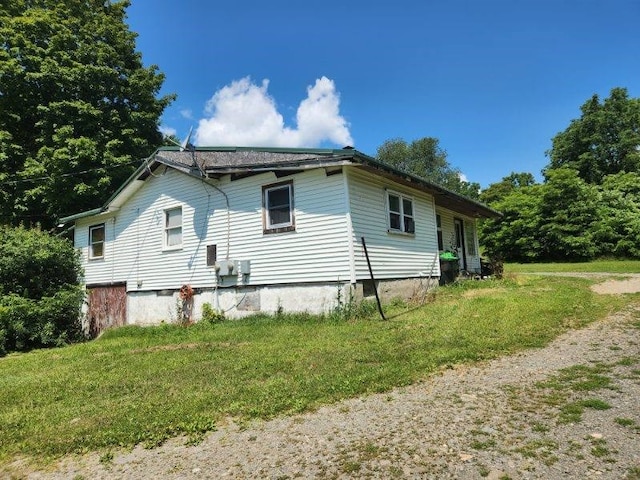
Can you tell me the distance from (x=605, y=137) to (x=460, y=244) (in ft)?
104

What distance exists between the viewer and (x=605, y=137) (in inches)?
1577

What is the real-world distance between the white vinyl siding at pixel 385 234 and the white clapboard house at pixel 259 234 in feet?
0.10

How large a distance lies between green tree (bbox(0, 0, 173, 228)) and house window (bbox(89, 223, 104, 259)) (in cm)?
428

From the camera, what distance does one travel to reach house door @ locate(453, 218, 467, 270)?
719 inches

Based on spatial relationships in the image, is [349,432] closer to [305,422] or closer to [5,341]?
[305,422]

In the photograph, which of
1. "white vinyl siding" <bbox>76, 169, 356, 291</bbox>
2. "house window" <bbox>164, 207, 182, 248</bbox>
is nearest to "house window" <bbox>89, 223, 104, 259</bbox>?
"white vinyl siding" <bbox>76, 169, 356, 291</bbox>

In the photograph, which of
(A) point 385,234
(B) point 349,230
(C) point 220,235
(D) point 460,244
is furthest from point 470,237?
(C) point 220,235

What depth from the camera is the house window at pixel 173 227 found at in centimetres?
1395

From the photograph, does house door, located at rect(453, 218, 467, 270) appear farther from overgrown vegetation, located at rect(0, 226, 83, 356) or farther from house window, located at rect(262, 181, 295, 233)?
overgrown vegetation, located at rect(0, 226, 83, 356)

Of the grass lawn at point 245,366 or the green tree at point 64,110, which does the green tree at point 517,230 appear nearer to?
the grass lawn at point 245,366

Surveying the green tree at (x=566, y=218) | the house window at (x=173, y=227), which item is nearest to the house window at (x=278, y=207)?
the house window at (x=173, y=227)

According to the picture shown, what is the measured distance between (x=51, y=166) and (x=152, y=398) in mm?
19314

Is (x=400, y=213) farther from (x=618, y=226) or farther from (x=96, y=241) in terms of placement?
(x=618, y=226)

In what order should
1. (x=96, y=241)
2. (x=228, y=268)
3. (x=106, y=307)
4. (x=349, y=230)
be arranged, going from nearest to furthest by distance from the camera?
(x=349, y=230), (x=228, y=268), (x=106, y=307), (x=96, y=241)
